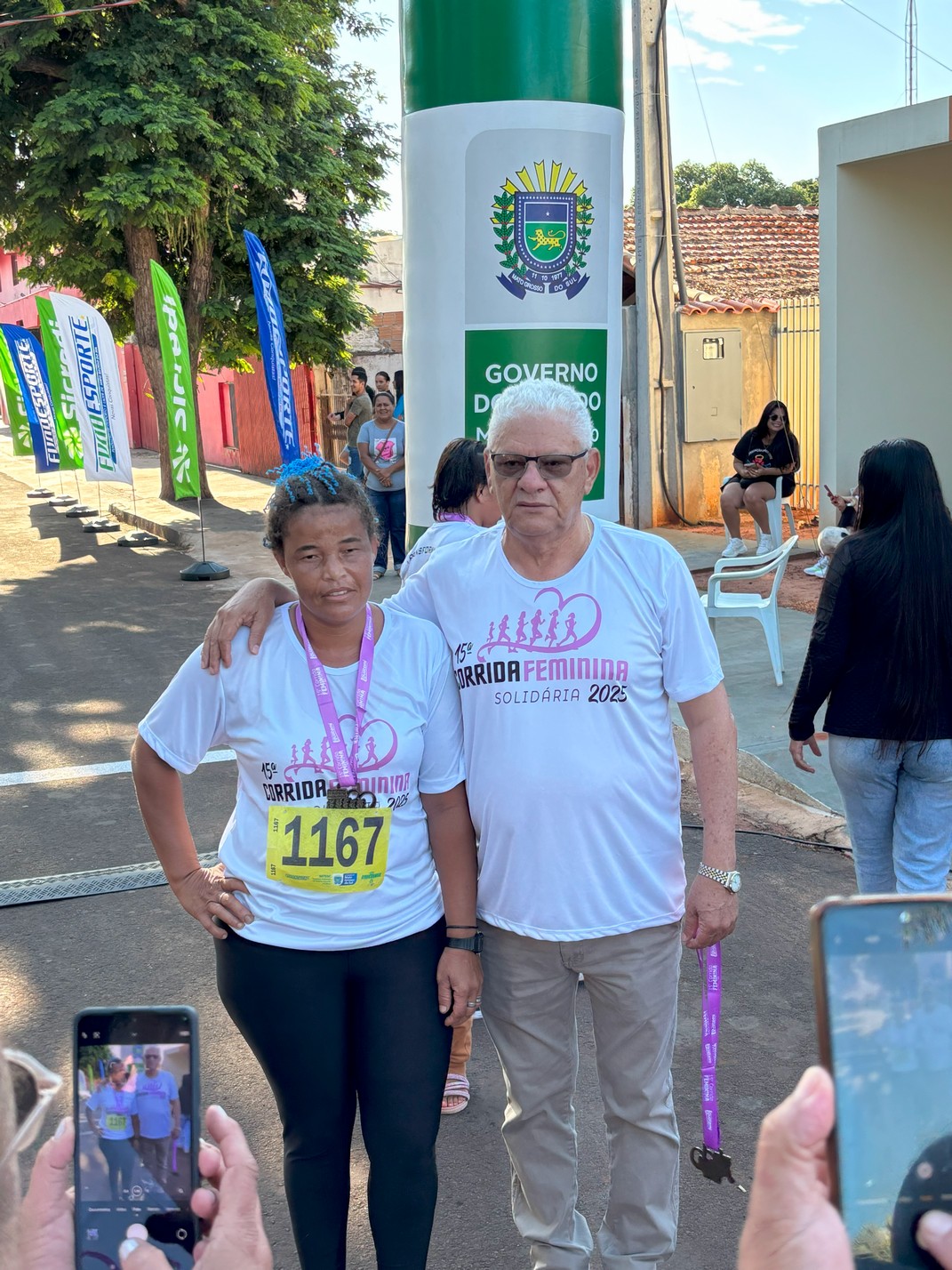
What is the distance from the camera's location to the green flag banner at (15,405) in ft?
71.8

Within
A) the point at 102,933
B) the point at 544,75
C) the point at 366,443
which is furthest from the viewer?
the point at 366,443

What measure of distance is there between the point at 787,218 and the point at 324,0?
331 inches

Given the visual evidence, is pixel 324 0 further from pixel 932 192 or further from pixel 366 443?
pixel 932 192

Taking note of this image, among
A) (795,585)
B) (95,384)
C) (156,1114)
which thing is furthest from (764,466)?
(156,1114)

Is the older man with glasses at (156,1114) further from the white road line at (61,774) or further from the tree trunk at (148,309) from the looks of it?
the tree trunk at (148,309)

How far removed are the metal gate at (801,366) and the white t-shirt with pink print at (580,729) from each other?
42.0 feet

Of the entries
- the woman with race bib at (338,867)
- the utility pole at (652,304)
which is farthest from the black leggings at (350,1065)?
the utility pole at (652,304)

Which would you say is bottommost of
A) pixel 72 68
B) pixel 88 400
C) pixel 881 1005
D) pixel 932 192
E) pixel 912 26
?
pixel 881 1005

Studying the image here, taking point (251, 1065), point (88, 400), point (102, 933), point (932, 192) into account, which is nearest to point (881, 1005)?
point (251, 1065)

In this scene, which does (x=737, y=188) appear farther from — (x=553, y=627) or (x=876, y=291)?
(x=553, y=627)

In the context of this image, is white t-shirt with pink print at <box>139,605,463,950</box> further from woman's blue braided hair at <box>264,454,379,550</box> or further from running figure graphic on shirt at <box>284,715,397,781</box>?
woman's blue braided hair at <box>264,454,379,550</box>

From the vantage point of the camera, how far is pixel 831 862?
→ 5.38 meters

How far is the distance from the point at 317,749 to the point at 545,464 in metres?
0.77

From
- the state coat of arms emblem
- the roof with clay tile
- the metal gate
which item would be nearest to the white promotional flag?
the roof with clay tile
